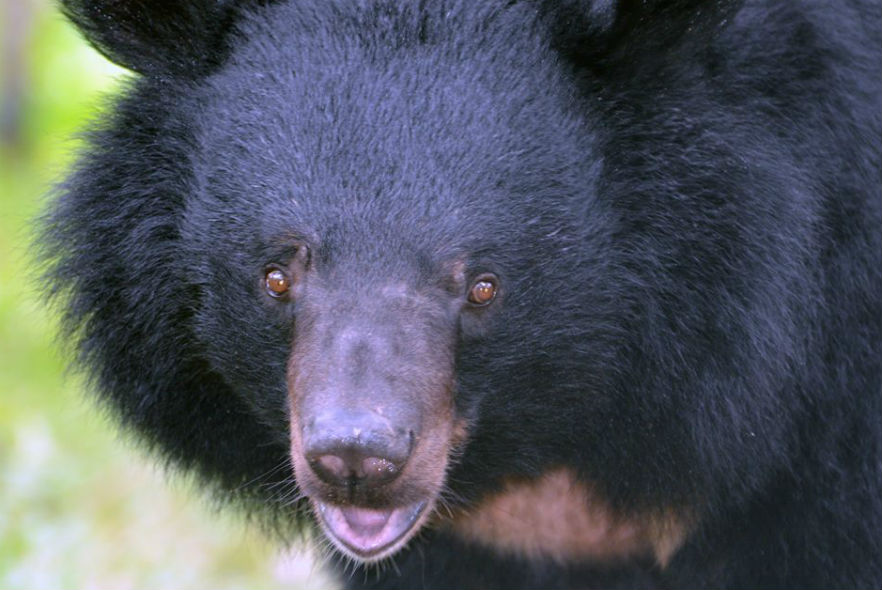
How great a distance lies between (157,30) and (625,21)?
4.33ft

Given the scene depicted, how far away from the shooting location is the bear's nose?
139 inches

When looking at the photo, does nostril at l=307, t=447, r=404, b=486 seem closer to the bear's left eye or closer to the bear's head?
the bear's head

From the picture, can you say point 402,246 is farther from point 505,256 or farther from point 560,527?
point 560,527

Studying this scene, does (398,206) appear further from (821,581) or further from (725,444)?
(821,581)

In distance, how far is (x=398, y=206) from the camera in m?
3.74

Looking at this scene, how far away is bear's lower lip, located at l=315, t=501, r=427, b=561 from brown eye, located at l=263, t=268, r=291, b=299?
56 cm

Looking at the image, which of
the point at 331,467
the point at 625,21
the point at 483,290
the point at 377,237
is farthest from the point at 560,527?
the point at 625,21

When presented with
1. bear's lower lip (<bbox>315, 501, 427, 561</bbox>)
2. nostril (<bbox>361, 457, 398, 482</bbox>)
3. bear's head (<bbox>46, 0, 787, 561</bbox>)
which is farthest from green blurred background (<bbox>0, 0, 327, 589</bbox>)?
nostril (<bbox>361, 457, 398, 482</bbox>)

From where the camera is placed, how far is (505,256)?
3.86 m

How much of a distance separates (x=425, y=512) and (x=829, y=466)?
4.10 feet

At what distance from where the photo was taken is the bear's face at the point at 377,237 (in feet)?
12.1

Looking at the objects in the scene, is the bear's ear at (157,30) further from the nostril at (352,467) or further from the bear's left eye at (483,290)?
the nostril at (352,467)

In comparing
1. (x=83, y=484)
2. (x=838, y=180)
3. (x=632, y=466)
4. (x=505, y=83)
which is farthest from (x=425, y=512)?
(x=83, y=484)

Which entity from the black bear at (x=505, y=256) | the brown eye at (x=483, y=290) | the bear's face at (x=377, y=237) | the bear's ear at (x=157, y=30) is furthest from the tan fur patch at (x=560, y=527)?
the bear's ear at (x=157, y=30)
